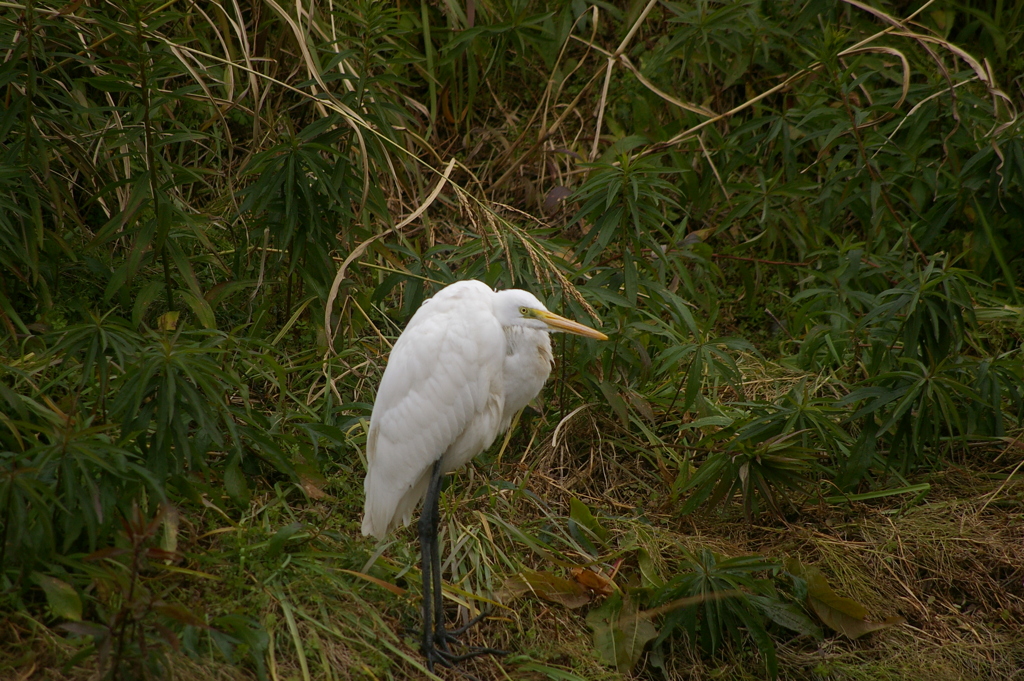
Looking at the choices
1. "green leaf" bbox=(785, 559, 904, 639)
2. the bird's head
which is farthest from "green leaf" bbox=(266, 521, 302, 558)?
"green leaf" bbox=(785, 559, 904, 639)

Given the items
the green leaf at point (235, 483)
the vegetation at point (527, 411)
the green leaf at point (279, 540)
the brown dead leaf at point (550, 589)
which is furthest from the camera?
the brown dead leaf at point (550, 589)

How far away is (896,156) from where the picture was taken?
4.11m

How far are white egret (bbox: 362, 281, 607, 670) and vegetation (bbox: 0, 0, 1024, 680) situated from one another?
0.46 feet

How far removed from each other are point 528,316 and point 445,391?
385 mm

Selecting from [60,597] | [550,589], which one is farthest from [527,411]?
[60,597]

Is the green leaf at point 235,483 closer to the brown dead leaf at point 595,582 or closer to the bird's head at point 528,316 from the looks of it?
the bird's head at point 528,316

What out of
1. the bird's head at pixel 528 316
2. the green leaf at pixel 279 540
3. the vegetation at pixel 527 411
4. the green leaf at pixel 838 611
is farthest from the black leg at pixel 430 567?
the green leaf at pixel 838 611

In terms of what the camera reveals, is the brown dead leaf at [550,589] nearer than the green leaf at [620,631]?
No

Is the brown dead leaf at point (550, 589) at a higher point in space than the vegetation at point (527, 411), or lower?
lower

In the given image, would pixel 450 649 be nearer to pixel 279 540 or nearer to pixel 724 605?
pixel 279 540

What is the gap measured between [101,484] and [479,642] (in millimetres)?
1388

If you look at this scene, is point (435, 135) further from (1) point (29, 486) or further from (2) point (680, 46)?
(1) point (29, 486)

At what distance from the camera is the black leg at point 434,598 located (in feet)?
8.84

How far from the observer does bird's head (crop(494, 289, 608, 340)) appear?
2764 mm
